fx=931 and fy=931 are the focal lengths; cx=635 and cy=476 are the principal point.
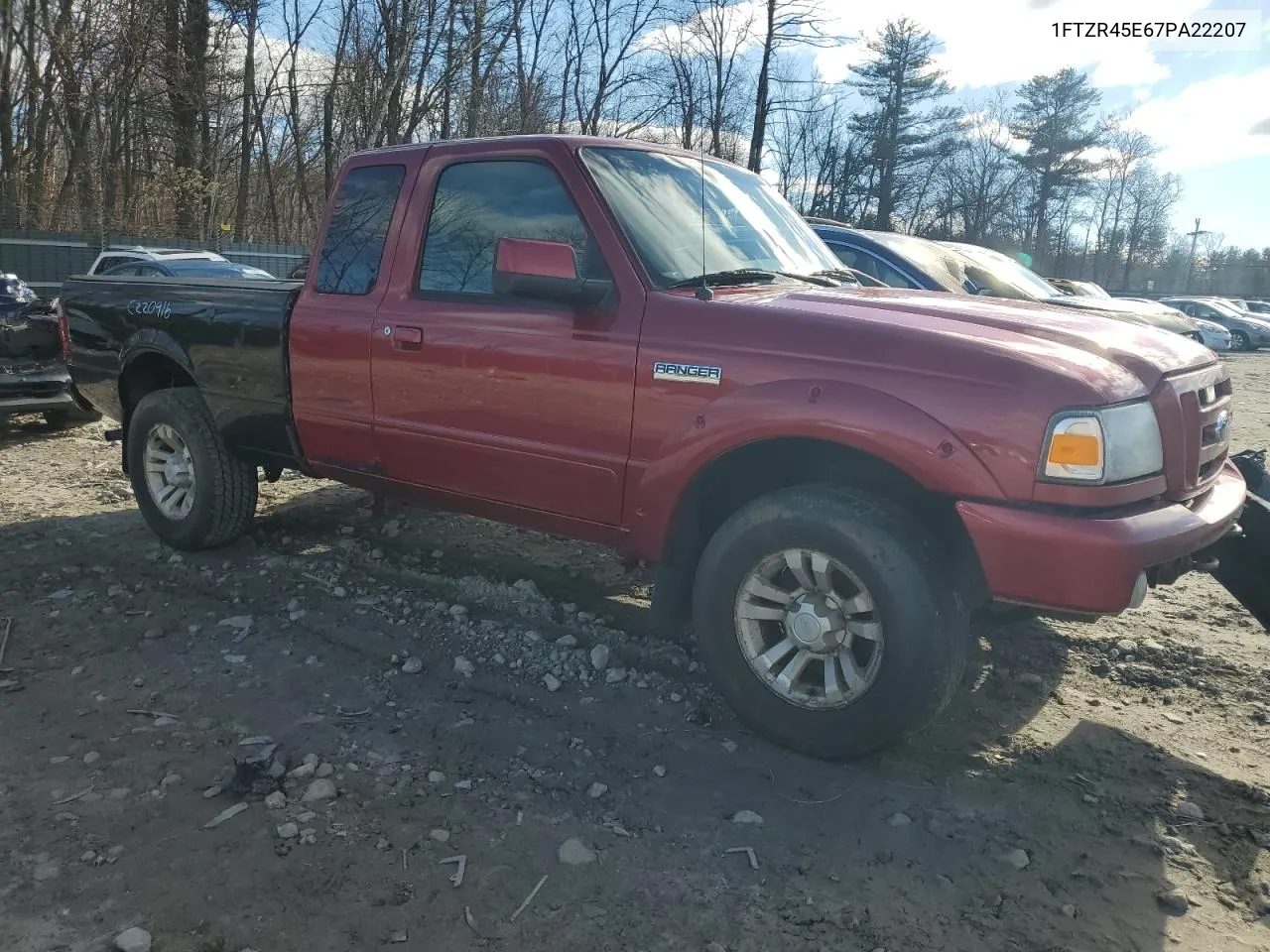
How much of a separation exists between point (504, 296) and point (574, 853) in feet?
6.97

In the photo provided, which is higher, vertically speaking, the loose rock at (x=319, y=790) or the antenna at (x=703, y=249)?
the antenna at (x=703, y=249)

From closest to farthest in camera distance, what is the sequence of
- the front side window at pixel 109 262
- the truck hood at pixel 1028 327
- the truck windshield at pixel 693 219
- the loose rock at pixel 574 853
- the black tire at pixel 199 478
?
the loose rock at pixel 574 853 → the truck hood at pixel 1028 327 → the truck windshield at pixel 693 219 → the black tire at pixel 199 478 → the front side window at pixel 109 262

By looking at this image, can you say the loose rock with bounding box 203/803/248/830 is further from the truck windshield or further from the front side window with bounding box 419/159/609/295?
the truck windshield

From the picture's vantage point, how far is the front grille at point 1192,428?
2.94 meters

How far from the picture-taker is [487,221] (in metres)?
3.96

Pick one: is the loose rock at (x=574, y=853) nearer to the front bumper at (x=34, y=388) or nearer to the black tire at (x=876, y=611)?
the black tire at (x=876, y=611)

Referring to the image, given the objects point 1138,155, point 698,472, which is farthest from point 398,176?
point 1138,155

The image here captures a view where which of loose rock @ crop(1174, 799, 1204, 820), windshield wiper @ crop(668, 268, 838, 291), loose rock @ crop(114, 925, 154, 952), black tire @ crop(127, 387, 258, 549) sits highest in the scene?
windshield wiper @ crop(668, 268, 838, 291)

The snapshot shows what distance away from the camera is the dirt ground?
245 centimetres

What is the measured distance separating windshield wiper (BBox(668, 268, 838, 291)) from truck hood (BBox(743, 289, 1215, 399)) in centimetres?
15

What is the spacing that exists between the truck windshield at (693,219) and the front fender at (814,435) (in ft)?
2.13

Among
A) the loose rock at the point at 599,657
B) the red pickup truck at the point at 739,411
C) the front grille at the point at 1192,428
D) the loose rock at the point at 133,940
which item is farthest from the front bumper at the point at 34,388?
the front grille at the point at 1192,428

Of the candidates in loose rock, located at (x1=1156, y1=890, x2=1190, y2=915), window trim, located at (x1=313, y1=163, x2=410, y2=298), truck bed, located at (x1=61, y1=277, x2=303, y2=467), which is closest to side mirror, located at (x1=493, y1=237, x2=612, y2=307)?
window trim, located at (x1=313, y1=163, x2=410, y2=298)

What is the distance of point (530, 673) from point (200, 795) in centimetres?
133
